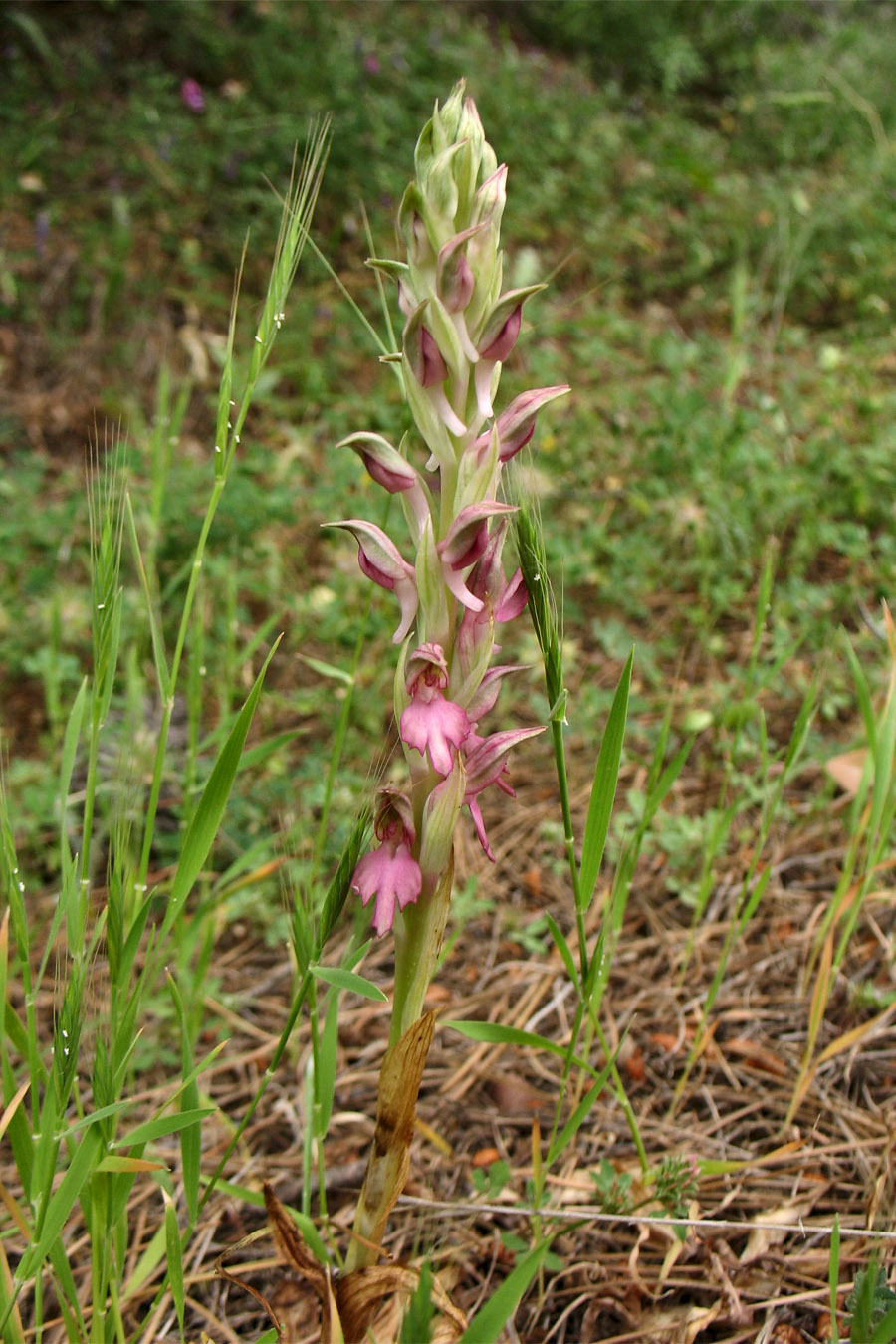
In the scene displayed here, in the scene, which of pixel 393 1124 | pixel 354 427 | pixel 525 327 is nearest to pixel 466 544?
pixel 393 1124

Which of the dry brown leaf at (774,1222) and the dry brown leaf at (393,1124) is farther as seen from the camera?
the dry brown leaf at (774,1222)

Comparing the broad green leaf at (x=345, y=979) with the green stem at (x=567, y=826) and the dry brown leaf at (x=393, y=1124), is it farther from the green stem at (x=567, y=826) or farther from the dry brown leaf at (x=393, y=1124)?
the green stem at (x=567, y=826)

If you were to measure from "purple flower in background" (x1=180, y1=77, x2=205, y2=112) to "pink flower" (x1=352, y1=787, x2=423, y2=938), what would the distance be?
16.3ft

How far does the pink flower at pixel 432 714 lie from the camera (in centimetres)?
110

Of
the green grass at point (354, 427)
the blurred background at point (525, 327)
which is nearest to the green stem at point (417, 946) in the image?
the green grass at point (354, 427)

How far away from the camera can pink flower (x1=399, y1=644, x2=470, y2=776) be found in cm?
110

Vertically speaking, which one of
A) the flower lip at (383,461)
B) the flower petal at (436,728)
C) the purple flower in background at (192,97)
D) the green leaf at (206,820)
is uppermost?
the flower lip at (383,461)

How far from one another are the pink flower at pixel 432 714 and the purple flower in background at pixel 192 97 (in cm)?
493

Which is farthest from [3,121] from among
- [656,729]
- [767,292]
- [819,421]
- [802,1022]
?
[802,1022]

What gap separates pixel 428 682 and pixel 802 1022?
1216 millimetres

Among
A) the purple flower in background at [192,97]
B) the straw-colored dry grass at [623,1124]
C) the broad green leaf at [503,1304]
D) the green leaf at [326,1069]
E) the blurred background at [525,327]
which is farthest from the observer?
the purple flower in background at [192,97]

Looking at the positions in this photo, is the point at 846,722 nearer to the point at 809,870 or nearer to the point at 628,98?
the point at 809,870

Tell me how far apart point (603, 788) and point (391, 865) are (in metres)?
0.27

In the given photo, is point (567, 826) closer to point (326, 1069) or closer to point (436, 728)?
point (436, 728)
